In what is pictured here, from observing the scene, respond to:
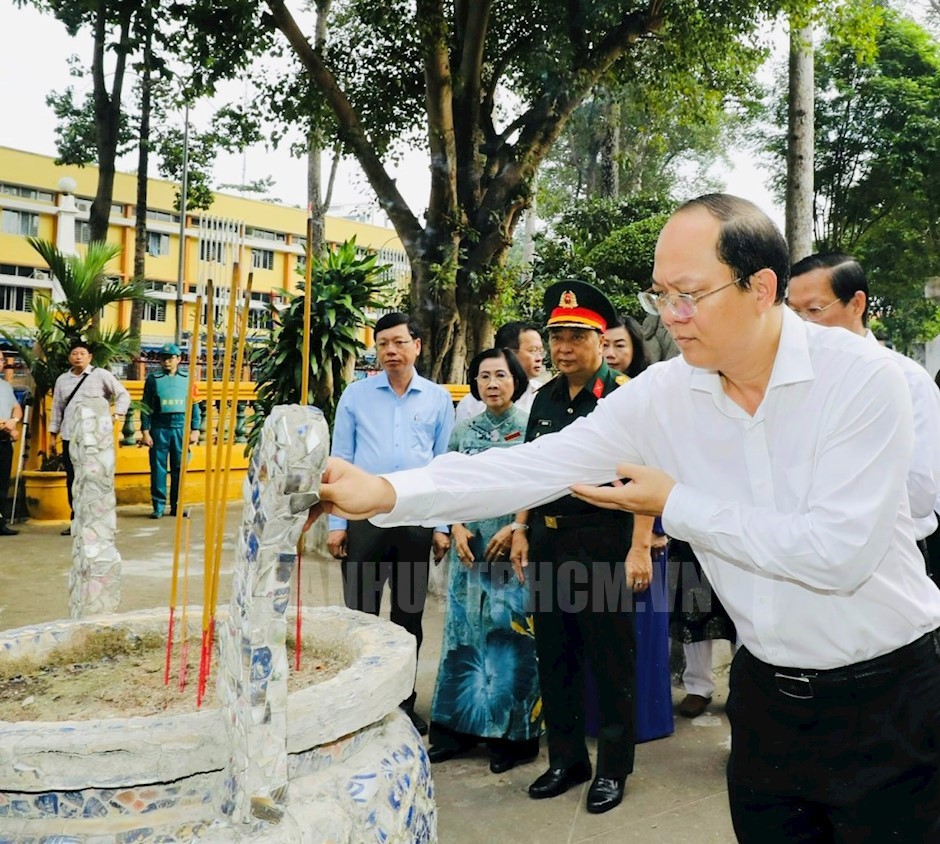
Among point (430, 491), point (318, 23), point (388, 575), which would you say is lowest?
point (388, 575)

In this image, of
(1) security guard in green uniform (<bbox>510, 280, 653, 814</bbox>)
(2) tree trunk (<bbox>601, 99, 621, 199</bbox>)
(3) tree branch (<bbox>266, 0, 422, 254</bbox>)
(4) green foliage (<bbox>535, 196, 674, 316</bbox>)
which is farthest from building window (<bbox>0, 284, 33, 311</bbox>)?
(1) security guard in green uniform (<bbox>510, 280, 653, 814</bbox>)

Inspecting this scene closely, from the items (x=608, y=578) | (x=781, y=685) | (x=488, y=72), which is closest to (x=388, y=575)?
(x=608, y=578)

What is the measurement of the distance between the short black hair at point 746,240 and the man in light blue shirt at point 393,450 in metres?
2.43

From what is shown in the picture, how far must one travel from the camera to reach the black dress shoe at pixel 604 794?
9.64 ft

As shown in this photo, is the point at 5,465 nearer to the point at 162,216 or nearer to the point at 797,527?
the point at 797,527

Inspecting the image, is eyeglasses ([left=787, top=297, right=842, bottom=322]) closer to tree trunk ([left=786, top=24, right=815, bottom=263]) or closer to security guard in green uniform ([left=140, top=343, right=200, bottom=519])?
security guard in green uniform ([left=140, top=343, right=200, bottom=519])

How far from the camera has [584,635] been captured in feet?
10.3

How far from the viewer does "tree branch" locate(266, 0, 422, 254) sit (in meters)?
8.45

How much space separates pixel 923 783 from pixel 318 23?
17.2m

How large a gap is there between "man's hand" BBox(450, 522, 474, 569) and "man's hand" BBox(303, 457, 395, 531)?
5.87ft

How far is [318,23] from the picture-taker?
16.5m

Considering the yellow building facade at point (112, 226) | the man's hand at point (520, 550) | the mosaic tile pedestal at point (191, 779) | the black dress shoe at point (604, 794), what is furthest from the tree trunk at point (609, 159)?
the mosaic tile pedestal at point (191, 779)

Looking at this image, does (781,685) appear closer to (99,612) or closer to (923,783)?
(923,783)

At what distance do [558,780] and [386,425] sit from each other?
1.58m
